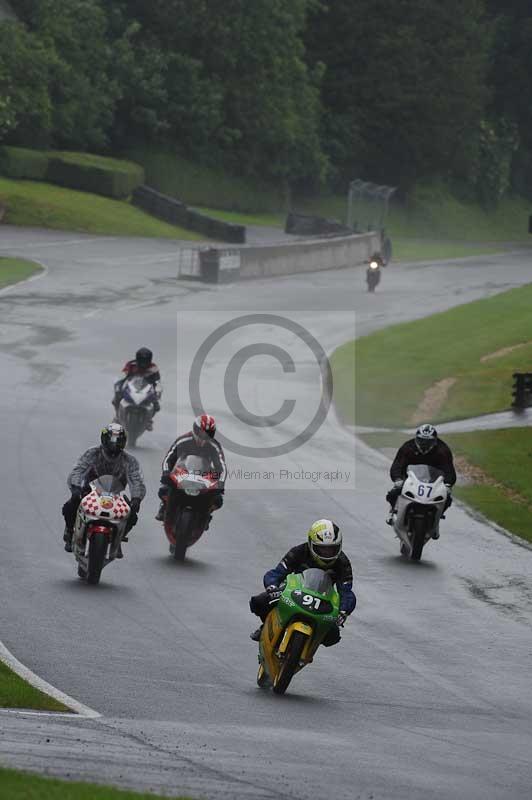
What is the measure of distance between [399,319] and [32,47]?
32801 millimetres

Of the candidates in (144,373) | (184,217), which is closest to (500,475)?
(144,373)

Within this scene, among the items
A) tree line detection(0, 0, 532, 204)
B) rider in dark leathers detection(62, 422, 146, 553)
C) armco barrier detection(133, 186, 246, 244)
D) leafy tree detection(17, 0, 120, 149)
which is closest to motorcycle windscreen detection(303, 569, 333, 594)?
rider in dark leathers detection(62, 422, 146, 553)

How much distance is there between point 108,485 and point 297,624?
511 cm

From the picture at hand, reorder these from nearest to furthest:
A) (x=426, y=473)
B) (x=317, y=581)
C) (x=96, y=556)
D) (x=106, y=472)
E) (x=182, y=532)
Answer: (x=317, y=581), (x=96, y=556), (x=106, y=472), (x=182, y=532), (x=426, y=473)

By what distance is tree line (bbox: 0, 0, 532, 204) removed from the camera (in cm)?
8194

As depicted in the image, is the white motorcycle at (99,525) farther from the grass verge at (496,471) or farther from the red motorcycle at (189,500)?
the grass verge at (496,471)

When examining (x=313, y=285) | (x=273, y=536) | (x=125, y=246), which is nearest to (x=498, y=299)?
(x=313, y=285)

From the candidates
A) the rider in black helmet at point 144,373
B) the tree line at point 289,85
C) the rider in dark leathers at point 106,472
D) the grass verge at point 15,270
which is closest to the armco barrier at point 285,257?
the grass verge at point 15,270

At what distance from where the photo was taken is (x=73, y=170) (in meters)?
77.9

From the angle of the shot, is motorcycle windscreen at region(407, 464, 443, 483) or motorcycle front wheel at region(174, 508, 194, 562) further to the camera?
motorcycle windscreen at region(407, 464, 443, 483)

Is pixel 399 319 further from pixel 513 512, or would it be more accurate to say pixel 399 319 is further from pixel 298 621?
pixel 298 621

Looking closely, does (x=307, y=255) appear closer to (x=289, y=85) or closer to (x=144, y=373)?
(x=289, y=85)

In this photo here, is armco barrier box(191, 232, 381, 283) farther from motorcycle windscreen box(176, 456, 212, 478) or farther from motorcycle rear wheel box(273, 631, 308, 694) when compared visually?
motorcycle rear wheel box(273, 631, 308, 694)

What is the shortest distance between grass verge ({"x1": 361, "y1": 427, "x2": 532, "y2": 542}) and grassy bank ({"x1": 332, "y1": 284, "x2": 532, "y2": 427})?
251cm
